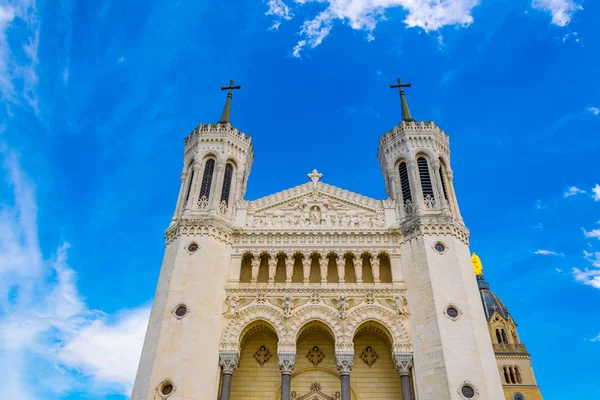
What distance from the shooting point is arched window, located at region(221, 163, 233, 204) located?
27950 mm

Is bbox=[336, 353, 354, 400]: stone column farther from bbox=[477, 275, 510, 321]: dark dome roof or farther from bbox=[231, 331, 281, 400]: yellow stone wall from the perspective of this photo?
bbox=[477, 275, 510, 321]: dark dome roof

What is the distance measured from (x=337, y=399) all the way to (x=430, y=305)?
20.9 feet

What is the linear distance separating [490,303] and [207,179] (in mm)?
49653

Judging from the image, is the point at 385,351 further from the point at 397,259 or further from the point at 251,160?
the point at 251,160

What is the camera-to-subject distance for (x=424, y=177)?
28281mm

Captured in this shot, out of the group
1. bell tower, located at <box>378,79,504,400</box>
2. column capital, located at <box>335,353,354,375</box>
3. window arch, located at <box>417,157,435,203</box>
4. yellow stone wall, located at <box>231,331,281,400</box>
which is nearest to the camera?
bell tower, located at <box>378,79,504,400</box>

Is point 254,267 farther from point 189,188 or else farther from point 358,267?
point 189,188

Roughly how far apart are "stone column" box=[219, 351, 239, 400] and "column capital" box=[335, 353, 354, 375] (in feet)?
15.6

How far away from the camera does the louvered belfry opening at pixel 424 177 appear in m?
27.5

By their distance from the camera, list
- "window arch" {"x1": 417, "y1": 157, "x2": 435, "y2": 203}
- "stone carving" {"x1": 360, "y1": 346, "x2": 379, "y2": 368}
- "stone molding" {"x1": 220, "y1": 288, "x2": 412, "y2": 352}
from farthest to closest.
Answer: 1. "window arch" {"x1": 417, "y1": 157, "x2": 435, "y2": 203}
2. "stone carving" {"x1": 360, "y1": 346, "x2": 379, "y2": 368}
3. "stone molding" {"x1": 220, "y1": 288, "x2": 412, "y2": 352}

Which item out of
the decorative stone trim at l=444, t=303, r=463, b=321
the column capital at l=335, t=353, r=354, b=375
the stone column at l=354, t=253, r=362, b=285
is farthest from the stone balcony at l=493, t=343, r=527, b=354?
the column capital at l=335, t=353, r=354, b=375

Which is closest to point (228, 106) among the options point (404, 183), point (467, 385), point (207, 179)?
point (207, 179)

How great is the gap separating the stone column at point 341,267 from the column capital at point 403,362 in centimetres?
449

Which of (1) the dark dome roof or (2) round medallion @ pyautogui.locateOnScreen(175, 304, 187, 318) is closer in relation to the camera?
(2) round medallion @ pyautogui.locateOnScreen(175, 304, 187, 318)
